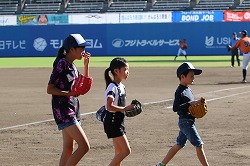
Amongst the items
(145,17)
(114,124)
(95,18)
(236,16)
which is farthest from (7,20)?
(114,124)

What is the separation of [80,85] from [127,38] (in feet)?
170

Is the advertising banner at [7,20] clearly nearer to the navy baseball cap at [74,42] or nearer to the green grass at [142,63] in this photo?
the green grass at [142,63]

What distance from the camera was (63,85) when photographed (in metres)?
9.23

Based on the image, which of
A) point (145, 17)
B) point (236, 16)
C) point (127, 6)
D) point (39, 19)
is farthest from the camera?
point (127, 6)

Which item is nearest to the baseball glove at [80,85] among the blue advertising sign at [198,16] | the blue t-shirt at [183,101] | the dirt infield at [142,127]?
the blue t-shirt at [183,101]

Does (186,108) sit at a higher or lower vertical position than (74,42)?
lower

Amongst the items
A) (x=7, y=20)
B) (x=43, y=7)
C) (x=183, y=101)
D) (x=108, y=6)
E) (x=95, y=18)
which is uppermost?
(x=183, y=101)

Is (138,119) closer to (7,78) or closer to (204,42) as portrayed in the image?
(7,78)

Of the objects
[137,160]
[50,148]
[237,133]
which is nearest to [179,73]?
[137,160]

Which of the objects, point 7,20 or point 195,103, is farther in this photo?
point 7,20

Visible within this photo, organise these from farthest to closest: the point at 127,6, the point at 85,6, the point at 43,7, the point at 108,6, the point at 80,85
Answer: the point at 43,7 → the point at 85,6 → the point at 108,6 → the point at 127,6 → the point at 80,85

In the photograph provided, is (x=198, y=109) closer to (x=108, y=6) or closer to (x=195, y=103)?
(x=195, y=103)

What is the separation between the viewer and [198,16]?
213ft

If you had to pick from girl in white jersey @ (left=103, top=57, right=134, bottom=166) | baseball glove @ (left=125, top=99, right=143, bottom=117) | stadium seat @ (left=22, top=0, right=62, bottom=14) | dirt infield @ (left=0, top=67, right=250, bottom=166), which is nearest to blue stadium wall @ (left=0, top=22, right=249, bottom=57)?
stadium seat @ (left=22, top=0, right=62, bottom=14)
